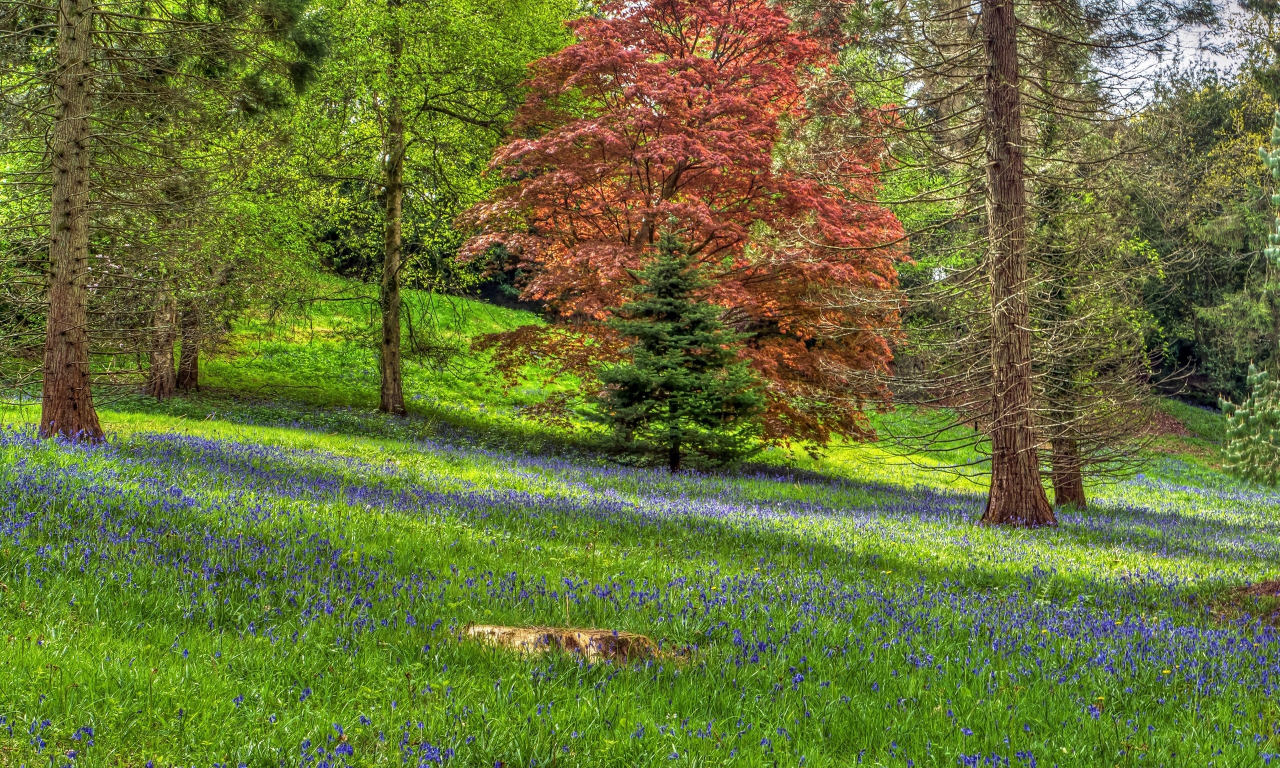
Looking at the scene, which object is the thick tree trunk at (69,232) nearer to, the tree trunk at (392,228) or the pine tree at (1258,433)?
the tree trunk at (392,228)

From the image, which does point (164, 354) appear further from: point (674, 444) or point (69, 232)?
point (674, 444)

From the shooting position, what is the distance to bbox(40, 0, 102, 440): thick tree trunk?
32.9ft

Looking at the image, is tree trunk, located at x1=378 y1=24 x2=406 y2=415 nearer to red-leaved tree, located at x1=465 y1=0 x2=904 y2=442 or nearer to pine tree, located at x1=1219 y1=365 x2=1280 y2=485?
red-leaved tree, located at x1=465 y1=0 x2=904 y2=442

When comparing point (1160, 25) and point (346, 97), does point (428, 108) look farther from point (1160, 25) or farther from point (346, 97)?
point (1160, 25)

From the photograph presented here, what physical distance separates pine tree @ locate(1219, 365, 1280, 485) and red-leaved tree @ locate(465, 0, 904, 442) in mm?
13467

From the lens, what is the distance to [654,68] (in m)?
15.2

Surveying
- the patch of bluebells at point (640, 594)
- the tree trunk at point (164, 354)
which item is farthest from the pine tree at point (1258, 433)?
the tree trunk at point (164, 354)

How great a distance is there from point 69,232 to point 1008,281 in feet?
39.1

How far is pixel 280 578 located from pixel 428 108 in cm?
1576

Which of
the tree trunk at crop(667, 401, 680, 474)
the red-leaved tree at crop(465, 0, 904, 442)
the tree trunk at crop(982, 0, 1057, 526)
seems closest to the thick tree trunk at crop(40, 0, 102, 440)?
the red-leaved tree at crop(465, 0, 904, 442)

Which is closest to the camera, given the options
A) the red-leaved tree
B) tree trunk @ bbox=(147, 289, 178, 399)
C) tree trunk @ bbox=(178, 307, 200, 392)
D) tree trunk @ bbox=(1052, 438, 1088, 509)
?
tree trunk @ bbox=(1052, 438, 1088, 509)

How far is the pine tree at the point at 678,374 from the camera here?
14391 millimetres

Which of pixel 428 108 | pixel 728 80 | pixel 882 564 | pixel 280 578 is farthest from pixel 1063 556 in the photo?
pixel 428 108

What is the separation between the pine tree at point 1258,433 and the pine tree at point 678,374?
52.4ft
